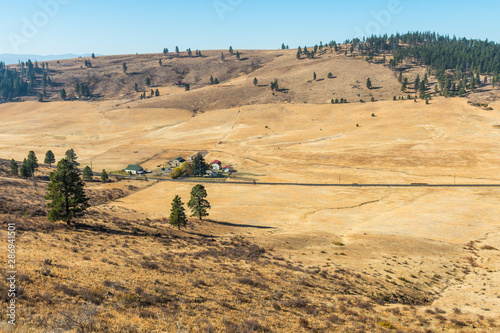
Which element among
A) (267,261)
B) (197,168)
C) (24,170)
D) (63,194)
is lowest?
(267,261)

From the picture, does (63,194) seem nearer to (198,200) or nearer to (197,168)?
(198,200)

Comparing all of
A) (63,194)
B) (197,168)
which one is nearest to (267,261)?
(63,194)

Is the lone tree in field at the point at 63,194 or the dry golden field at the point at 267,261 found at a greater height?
the lone tree in field at the point at 63,194

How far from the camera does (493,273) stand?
41.3m

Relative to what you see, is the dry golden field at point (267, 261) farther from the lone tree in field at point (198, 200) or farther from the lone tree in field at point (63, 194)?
the lone tree in field at point (198, 200)

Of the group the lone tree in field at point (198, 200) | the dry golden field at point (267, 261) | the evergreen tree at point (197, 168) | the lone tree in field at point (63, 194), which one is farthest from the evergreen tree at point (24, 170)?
the lone tree in field at point (63, 194)

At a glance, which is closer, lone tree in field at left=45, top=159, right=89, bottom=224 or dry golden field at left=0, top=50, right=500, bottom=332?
dry golden field at left=0, top=50, right=500, bottom=332

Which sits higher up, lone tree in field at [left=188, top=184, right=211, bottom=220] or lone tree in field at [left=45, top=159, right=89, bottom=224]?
lone tree in field at [left=45, top=159, right=89, bottom=224]

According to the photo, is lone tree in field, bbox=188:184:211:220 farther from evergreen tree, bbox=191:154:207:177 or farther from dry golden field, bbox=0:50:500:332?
evergreen tree, bbox=191:154:207:177

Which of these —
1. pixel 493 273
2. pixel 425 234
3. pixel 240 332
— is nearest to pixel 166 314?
pixel 240 332

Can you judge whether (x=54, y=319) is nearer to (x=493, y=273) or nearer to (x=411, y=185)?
(x=493, y=273)

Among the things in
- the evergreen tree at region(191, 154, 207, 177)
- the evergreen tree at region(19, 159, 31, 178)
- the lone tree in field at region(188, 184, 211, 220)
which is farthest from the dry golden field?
the evergreen tree at region(19, 159, 31, 178)

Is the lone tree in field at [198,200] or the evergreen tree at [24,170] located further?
the evergreen tree at [24,170]

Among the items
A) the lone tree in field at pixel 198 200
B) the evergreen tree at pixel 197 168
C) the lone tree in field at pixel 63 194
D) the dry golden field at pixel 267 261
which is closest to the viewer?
the dry golden field at pixel 267 261
